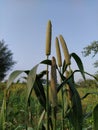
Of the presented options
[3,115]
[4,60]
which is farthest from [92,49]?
[3,115]

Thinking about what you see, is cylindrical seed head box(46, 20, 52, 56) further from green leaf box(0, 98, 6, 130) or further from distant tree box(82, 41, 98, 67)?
distant tree box(82, 41, 98, 67)

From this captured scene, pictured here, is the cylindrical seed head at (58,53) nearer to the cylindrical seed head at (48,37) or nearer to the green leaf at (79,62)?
the green leaf at (79,62)

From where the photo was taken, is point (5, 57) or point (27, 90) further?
point (5, 57)

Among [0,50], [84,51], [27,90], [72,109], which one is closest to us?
[27,90]

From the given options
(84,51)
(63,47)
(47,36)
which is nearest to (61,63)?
(63,47)

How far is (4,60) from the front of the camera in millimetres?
35500

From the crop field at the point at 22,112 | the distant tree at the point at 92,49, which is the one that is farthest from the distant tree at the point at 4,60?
the crop field at the point at 22,112

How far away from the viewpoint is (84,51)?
27.2 m

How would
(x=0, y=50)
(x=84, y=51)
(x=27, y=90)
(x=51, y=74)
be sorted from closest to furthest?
(x=27, y=90) → (x=51, y=74) → (x=84, y=51) → (x=0, y=50)

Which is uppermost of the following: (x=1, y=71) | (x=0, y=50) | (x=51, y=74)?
(x=0, y=50)

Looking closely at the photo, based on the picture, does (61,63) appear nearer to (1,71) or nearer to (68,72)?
(68,72)

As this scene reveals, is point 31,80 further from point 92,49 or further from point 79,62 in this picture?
point 92,49

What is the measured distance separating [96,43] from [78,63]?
1069 inches

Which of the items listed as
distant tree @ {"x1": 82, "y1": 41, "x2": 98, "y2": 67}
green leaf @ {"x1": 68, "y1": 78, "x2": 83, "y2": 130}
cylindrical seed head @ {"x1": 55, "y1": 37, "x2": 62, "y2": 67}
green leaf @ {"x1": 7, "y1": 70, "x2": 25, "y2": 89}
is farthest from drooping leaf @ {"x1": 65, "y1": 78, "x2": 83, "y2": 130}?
distant tree @ {"x1": 82, "y1": 41, "x2": 98, "y2": 67}
